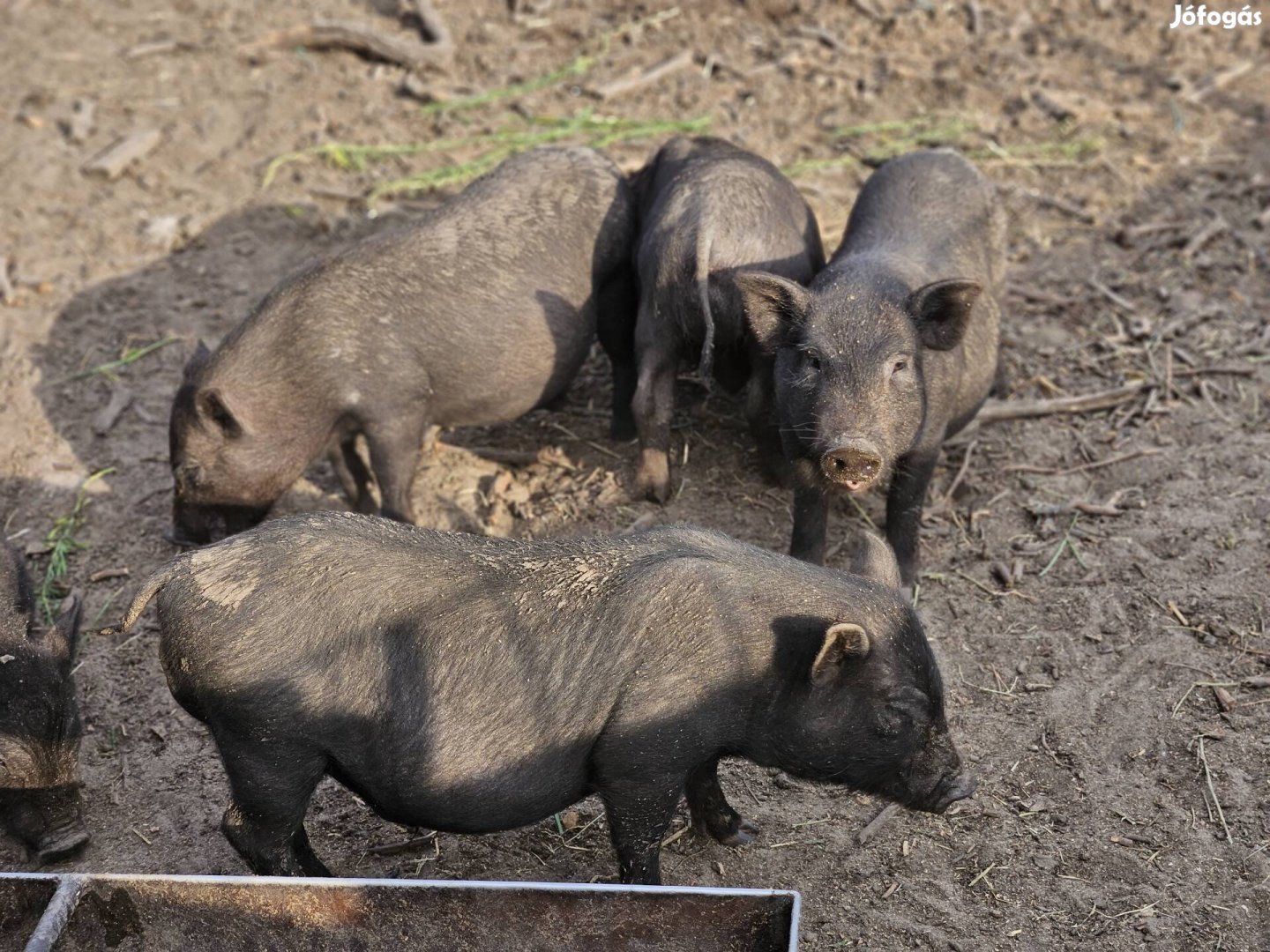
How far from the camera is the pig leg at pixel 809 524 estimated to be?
5.70m

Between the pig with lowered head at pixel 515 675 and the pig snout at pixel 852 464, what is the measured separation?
976mm

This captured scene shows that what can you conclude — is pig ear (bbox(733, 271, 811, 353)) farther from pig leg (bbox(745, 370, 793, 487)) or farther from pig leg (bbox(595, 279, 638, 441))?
pig leg (bbox(595, 279, 638, 441))

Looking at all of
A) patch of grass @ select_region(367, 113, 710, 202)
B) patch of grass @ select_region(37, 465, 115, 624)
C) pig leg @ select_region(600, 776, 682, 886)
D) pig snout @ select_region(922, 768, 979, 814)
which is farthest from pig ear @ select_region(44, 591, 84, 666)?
patch of grass @ select_region(367, 113, 710, 202)

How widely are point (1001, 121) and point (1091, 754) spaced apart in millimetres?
5347

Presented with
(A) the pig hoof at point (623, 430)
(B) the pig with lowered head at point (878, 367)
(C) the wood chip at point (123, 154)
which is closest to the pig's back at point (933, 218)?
(B) the pig with lowered head at point (878, 367)

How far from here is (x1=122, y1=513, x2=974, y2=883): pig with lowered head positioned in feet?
13.4

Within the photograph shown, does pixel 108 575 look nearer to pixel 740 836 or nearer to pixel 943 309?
pixel 740 836

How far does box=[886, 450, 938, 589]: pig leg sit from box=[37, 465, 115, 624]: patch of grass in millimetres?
3683

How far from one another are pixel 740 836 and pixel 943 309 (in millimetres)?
2206

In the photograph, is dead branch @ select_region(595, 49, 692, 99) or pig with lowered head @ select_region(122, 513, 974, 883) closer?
pig with lowered head @ select_region(122, 513, 974, 883)

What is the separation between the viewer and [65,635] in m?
5.07

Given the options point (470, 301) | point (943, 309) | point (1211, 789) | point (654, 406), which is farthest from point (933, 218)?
point (1211, 789)

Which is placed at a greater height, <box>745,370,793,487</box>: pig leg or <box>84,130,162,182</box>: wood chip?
<box>84,130,162,182</box>: wood chip

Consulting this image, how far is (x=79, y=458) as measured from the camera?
7.10 m
